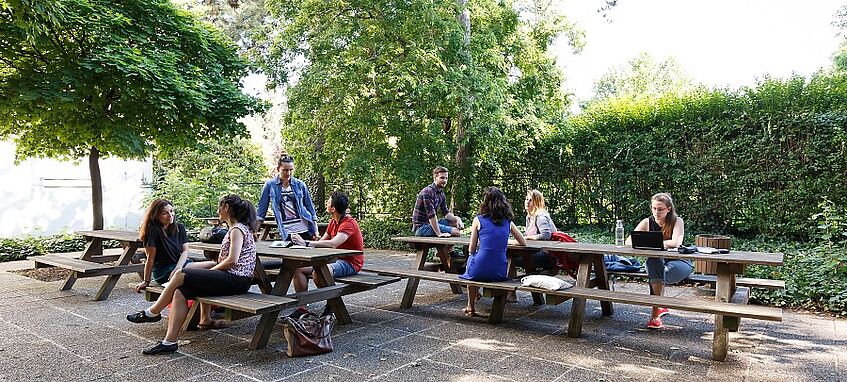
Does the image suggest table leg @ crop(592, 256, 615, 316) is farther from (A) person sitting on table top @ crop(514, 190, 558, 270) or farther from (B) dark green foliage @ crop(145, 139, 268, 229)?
(B) dark green foliage @ crop(145, 139, 268, 229)

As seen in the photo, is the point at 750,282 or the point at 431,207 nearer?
the point at 750,282

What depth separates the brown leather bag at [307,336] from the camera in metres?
4.42

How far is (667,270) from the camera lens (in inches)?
216

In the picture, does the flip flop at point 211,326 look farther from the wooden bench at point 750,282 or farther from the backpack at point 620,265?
the wooden bench at point 750,282

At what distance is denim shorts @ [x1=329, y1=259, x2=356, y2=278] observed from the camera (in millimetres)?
5727

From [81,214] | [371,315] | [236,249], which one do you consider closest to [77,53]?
[236,249]

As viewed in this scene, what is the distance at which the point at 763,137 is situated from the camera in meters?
9.32

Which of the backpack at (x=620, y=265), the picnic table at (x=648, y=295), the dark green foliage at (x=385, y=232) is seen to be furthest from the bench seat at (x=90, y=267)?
the dark green foliage at (x=385, y=232)

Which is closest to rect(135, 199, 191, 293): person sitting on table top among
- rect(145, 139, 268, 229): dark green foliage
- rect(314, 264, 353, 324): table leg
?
rect(314, 264, 353, 324): table leg

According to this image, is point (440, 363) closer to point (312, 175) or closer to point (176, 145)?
point (176, 145)

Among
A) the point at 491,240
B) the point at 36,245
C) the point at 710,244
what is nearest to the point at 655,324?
the point at 710,244

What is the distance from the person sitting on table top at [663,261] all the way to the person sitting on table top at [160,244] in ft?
14.5

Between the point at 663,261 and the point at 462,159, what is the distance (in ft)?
24.5

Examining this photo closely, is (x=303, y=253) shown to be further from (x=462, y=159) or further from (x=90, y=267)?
(x=462, y=159)
